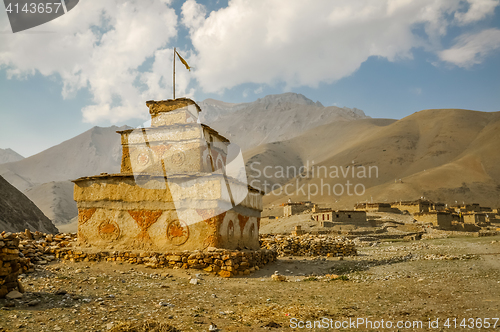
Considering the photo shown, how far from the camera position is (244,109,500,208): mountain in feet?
199

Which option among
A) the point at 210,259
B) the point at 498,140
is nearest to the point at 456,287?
the point at 210,259

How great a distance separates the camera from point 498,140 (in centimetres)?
7475

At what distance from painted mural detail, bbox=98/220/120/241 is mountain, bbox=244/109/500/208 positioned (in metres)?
50.4

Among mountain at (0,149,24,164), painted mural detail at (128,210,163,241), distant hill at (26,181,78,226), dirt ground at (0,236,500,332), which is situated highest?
mountain at (0,149,24,164)

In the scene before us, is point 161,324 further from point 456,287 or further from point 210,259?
point 456,287

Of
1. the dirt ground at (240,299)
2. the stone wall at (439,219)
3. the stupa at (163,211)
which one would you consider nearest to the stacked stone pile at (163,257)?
the dirt ground at (240,299)

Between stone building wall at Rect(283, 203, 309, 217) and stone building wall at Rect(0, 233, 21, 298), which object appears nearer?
stone building wall at Rect(0, 233, 21, 298)

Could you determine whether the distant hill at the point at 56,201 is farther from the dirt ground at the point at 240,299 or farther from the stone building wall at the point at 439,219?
the dirt ground at the point at 240,299

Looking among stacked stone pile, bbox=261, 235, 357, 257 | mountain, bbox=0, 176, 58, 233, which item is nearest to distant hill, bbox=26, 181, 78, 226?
mountain, bbox=0, 176, 58, 233

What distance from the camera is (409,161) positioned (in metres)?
77.0

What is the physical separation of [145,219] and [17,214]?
21.7 metres

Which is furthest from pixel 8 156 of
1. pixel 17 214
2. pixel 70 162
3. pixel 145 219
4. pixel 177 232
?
pixel 177 232

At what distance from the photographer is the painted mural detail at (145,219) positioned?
11008 mm

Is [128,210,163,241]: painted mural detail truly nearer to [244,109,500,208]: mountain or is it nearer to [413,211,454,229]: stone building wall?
[413,211,454,229]: stone building wall
